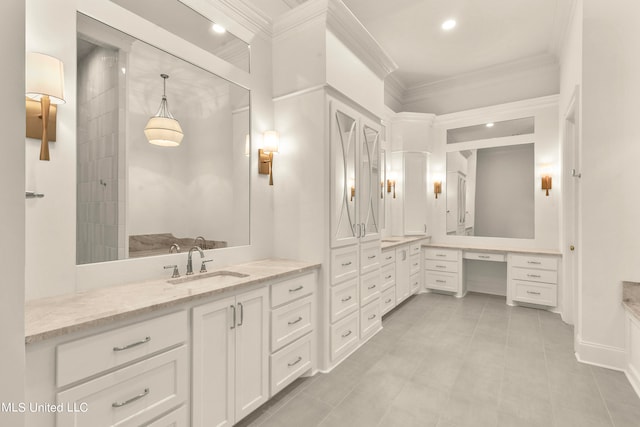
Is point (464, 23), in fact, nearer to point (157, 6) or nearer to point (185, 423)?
point (157, 6)

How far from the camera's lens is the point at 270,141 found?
107 inches

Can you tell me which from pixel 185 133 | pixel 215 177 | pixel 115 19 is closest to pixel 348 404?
pixel 215 177

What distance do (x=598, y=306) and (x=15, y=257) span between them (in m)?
3.80

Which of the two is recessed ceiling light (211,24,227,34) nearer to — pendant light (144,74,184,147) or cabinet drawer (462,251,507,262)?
pendant light (144,74,184,147)

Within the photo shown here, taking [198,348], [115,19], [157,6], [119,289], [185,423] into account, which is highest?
[157,6]

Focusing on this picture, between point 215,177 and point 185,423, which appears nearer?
point 185,423

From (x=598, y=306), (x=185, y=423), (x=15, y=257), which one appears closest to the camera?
(x=15, y=257)

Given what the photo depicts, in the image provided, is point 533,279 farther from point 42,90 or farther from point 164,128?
point 42,90

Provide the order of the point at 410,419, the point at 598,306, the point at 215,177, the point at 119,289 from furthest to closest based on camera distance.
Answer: the point at 598,306, the point at 215,177, the point at 410,419, the point at 119,289

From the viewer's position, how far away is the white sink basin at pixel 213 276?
2.00m

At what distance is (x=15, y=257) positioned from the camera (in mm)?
712

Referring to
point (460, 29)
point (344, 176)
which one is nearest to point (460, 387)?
point (344, 176)

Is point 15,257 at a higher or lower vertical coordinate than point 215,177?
lower

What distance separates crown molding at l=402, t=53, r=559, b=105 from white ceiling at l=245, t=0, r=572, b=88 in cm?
10
